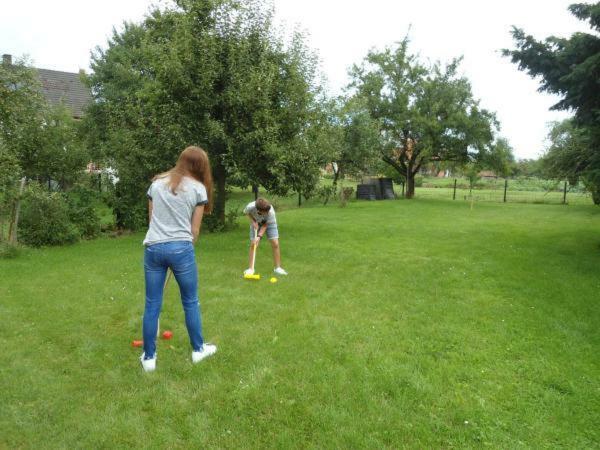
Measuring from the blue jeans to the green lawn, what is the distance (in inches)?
16.1

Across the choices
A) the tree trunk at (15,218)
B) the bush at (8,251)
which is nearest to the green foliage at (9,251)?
the bush at (8,251)

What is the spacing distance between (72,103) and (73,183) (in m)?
18.6

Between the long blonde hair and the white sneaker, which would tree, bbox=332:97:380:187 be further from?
the white sneaker

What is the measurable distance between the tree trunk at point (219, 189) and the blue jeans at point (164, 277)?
7534 mm

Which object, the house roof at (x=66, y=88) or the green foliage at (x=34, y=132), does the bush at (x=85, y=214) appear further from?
the house roof at (x=66, y=88)

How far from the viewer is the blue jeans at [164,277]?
362 centimetres

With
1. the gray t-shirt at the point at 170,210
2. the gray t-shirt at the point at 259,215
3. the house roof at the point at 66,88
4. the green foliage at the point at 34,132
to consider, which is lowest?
the gray t-shirt at the point at 259,215

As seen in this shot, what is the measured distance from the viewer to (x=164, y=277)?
3.79 metres

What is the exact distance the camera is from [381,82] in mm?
24797

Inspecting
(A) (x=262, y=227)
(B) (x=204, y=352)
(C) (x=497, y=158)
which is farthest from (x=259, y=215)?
(C) (x=497, y=158)

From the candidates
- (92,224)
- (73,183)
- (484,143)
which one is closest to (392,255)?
(92,224)

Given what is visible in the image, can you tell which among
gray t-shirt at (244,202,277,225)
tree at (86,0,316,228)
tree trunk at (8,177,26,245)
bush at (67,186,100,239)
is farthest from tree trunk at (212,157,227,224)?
tree trunk at (8,177,26,245)

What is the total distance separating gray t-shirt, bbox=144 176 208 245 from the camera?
3.61 metres

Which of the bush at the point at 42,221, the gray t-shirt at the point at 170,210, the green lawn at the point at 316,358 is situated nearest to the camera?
the green lawn at the point at 316,358
